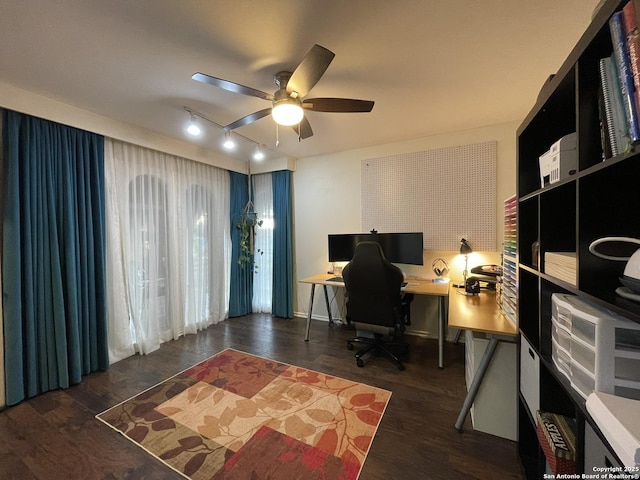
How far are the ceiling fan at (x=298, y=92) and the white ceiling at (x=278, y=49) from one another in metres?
0.19

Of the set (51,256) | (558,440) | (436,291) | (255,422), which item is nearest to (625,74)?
(558,440)

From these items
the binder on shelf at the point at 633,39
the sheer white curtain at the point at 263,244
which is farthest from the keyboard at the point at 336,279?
the binder on shelf at the point at 633,39

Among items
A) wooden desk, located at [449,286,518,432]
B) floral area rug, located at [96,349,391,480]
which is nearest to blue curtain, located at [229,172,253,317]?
floral area rug, located at [96,349,391,480]

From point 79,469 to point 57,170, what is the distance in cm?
224

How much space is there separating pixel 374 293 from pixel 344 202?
5.45ft

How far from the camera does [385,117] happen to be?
244 cm

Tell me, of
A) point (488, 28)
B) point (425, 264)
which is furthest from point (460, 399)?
point (488, 28)

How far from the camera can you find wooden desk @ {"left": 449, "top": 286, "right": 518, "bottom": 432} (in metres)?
1.44

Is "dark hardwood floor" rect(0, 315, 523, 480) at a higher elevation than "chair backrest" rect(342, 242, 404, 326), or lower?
lower

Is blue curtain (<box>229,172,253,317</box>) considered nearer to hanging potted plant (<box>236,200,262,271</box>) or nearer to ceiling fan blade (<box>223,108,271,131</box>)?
hanging potted plant (<box>236,200,262,271</box>)

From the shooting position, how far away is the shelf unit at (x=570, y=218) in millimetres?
692

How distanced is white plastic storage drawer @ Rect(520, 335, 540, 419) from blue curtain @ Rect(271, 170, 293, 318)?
2.93 metres

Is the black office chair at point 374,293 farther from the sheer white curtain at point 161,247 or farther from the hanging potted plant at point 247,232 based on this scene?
the sheer white curtain at point 161,247

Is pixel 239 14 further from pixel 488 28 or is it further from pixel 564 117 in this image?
pixel 564 117
